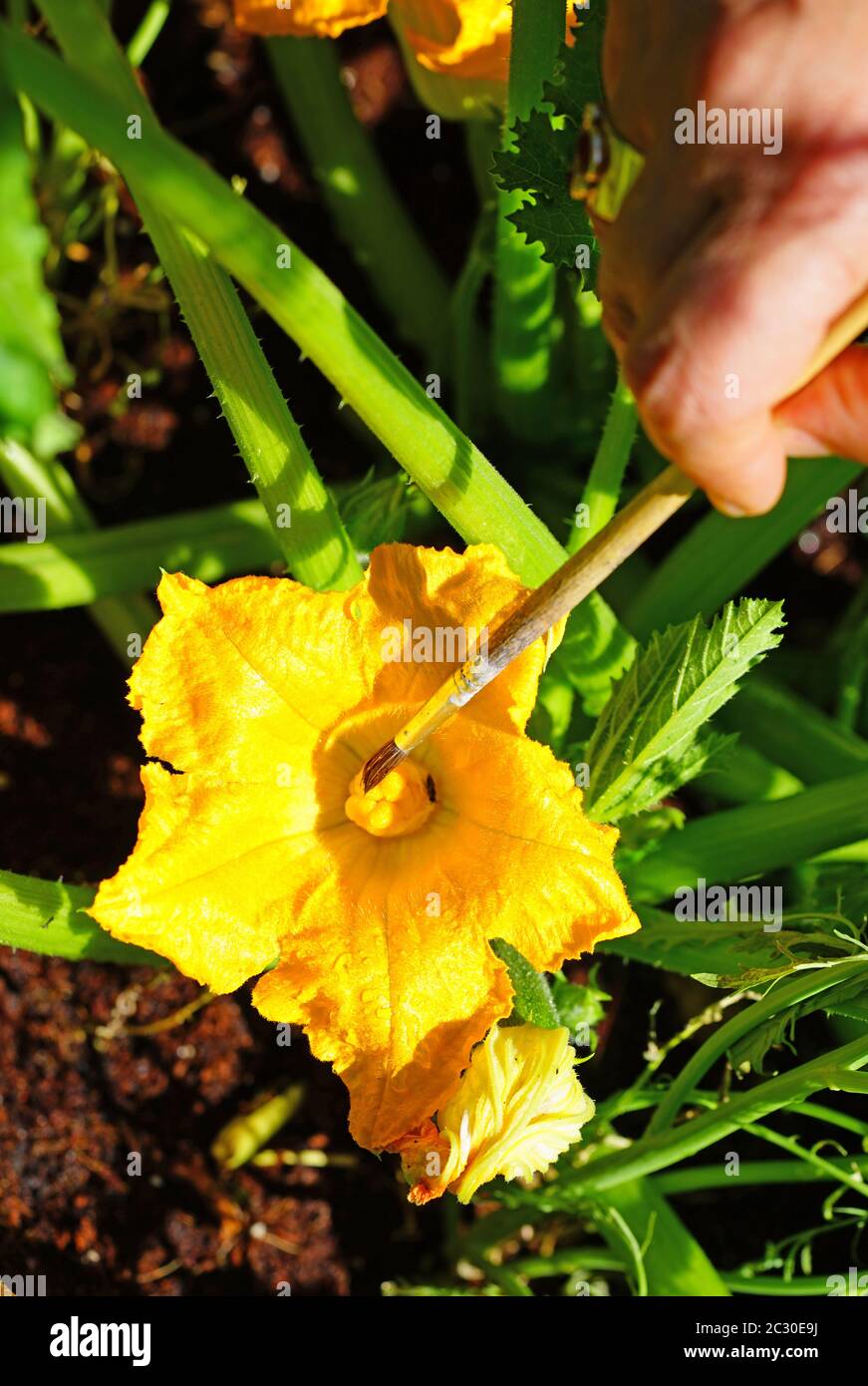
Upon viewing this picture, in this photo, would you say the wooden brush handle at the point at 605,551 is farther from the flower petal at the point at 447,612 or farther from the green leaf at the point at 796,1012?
the green leaf at the point at 796,1012

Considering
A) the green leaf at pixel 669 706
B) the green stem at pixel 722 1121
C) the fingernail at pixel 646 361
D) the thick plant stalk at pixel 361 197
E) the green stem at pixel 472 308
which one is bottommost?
the green stem at pixel 722 1121

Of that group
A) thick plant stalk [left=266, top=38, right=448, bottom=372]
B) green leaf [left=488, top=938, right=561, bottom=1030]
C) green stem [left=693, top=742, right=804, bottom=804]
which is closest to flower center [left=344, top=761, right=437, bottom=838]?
green leaf [left=488, top=938, right=561, bottom=1030]

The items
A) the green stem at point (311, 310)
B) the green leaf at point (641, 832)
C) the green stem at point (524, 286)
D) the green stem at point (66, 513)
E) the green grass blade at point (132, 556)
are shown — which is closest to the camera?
the green stem at point (311, 310)

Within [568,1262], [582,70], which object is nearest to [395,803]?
[582,70]

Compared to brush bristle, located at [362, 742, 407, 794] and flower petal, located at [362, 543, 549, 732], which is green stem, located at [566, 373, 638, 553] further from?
brush bristle, located at [362, 742, 407, 794]

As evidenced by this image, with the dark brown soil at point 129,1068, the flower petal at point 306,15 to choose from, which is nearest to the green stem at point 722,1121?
the dark brown soil at point 129,1068

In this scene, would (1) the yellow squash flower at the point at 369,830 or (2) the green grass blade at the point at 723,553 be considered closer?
(1) the yellow squash flower at the point at 369,830

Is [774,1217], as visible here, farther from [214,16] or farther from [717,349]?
[214,16]
